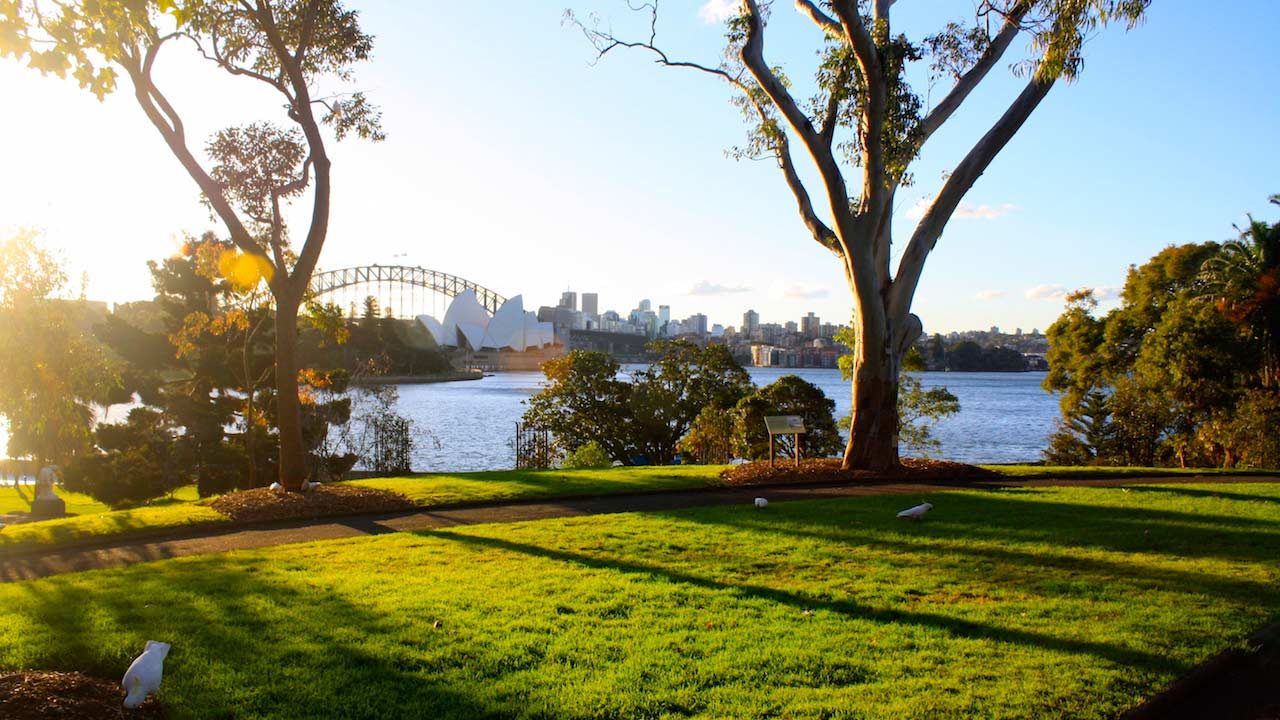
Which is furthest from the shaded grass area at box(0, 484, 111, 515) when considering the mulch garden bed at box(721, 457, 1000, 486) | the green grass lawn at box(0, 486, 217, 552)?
the mulch garden bed at box(721, 457, 1000, 486)

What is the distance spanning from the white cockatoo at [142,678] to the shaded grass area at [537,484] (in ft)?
23.5

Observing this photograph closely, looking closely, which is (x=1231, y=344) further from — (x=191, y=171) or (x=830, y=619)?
(x=191, y=171)

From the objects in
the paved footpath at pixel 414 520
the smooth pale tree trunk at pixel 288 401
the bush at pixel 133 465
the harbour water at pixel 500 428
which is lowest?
the harbour water at pixel 500 428

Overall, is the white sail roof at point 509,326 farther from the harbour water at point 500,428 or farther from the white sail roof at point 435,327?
the harbour water at point 500,428

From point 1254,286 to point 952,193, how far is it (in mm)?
19652

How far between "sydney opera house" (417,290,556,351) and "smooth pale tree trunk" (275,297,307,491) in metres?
99.7

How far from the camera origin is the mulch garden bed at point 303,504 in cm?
1064

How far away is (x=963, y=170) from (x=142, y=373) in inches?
925

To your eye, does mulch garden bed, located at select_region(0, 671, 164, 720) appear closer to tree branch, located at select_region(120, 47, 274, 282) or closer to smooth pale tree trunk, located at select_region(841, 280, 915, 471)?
tree branch, located at select_region(120, 47, 274, 282)

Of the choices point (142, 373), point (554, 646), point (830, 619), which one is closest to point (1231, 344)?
point (830, 619)

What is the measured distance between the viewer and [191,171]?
40.2 feet

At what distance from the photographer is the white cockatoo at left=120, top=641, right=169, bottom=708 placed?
400cm

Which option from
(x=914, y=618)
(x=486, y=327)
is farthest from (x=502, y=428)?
(x=486, y=327)

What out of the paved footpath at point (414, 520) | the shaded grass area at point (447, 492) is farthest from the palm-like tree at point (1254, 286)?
A: the shaded grass area at point (447, 492)
